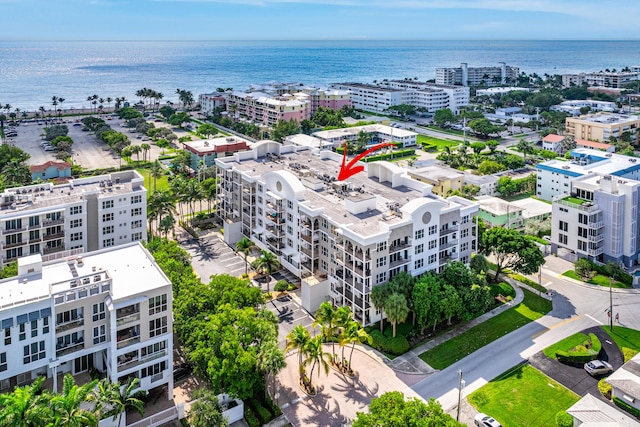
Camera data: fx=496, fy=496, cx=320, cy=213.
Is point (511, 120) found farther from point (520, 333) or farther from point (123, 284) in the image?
point (123, 284)

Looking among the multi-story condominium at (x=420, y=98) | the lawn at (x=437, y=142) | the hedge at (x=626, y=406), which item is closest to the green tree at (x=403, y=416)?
the hedge at (x=626, y=406)

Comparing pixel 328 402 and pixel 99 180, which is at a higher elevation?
pixel 99 180

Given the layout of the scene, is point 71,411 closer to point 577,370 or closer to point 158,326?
point 158,326

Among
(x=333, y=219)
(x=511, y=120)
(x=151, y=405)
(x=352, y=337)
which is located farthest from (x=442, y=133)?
(x=151, y=405)

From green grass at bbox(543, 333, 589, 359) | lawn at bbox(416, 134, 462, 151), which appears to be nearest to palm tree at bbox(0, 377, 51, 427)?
green grass at bbox(543, 333, 589, 359)

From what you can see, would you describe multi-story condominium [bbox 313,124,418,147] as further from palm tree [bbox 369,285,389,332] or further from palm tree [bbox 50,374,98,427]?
palm tree [bbox 50,374,98,427]

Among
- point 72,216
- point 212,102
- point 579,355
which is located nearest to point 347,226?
point 579,355
